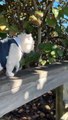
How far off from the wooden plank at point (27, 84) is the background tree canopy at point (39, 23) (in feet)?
0.60

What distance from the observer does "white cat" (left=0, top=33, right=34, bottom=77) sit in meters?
1.78

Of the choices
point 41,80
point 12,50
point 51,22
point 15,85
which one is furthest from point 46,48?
point 15,85

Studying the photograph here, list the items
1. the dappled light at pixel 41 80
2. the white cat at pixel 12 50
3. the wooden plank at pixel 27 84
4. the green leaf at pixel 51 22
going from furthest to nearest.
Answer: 1. the green leaf at pixel 51 22
2. the dappled light at pixel 41 80
3. the white cat at pixel 12 50
4. the wooden plank at pixel 27 84

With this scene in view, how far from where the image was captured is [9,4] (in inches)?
119

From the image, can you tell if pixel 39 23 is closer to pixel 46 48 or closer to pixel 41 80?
pixel 46 48

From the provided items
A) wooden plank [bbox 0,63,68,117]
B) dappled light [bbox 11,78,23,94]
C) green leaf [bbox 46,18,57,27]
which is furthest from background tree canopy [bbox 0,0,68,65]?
dappled light [bbox 11,78,23,94]

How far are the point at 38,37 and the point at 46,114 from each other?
2.89ft

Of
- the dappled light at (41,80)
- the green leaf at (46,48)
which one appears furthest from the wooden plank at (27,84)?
the green leaf at (46,48)

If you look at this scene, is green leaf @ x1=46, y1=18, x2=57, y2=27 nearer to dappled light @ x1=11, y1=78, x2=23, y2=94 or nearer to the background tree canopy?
the background tree canopy

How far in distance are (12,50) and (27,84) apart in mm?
196

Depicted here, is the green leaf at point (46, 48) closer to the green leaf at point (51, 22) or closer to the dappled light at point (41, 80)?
the green leaf at point (51, 22)

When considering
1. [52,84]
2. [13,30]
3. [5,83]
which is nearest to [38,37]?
[13,30]

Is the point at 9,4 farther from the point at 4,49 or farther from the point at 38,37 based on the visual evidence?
the point at 4,49

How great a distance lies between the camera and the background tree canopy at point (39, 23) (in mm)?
2336
